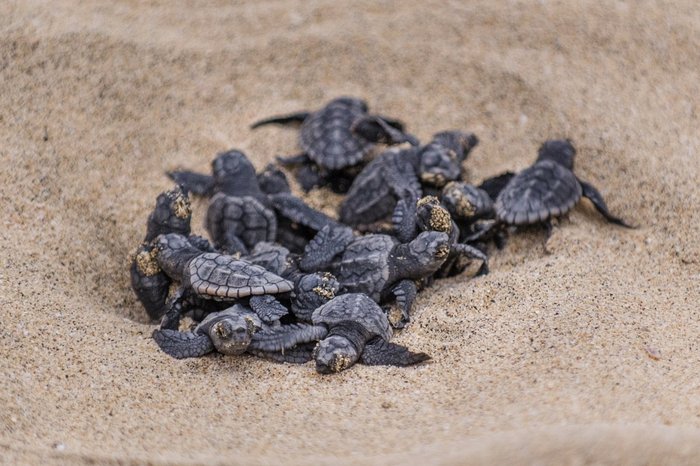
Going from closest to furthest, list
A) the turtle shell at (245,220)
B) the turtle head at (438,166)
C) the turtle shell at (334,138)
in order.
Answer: the turtle shell at (245,220)
the turtle head at (438,166)
the turtle shell at (334,138)

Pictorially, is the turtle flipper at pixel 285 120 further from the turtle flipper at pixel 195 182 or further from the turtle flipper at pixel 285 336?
the turtle flipper at pixel 285 336

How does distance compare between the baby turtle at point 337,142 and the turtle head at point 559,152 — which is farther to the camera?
the baby turtle at point 337,142

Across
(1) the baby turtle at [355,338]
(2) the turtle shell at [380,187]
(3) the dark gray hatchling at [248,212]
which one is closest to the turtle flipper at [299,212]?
(3) the dark gray hatchling at [248,212]

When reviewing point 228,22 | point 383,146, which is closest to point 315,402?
point 383,146

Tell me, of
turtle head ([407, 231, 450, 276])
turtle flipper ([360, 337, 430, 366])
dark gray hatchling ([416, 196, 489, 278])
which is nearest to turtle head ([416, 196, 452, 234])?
dark gray hatchling ([416, 196, 489, 278])

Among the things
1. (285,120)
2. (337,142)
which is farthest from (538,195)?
(285,120)

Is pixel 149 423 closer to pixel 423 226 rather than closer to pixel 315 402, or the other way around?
pixel 315 402
